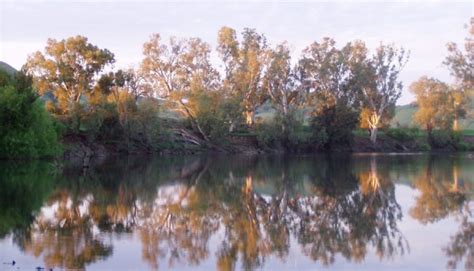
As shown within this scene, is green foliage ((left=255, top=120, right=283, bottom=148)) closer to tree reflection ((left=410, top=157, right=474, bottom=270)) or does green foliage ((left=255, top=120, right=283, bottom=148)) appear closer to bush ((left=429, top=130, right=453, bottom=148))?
bush ((left=429, top=130, right=453, bottom=148))

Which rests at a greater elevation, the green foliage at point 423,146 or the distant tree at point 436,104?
the distant tree at point 436,104

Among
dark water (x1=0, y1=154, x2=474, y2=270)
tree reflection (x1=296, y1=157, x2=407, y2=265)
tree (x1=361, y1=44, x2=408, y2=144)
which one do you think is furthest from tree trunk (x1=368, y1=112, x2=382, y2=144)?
tree reflection (x1=296, y1=157, x2=407, y2=265)

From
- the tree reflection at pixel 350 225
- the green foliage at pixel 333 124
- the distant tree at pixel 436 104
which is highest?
the distant tree at pixel 436 104

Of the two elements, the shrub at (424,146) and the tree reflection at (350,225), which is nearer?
the tree reflection at (350,225)

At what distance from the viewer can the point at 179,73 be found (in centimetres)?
6781

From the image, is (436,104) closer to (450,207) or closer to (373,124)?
(373,124)

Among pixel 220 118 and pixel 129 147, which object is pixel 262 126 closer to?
pixel 220 118

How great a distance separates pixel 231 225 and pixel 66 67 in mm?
43157

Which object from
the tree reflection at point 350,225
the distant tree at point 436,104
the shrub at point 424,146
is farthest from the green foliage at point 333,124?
the tree reflection at point 350,225

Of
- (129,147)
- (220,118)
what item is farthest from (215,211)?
(220,118)

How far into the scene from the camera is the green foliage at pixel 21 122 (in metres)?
37.0

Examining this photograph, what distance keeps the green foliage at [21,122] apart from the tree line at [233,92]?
12623 mm

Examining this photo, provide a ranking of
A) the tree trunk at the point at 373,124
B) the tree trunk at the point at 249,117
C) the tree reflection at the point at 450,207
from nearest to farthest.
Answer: the tree reflection at the point at 450,207, the tree trunk at the point at 249,117, the tree trunk at the point at 373,124

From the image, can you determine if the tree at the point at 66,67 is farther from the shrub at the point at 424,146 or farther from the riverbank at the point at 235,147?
the shrub at the point at 424,146
